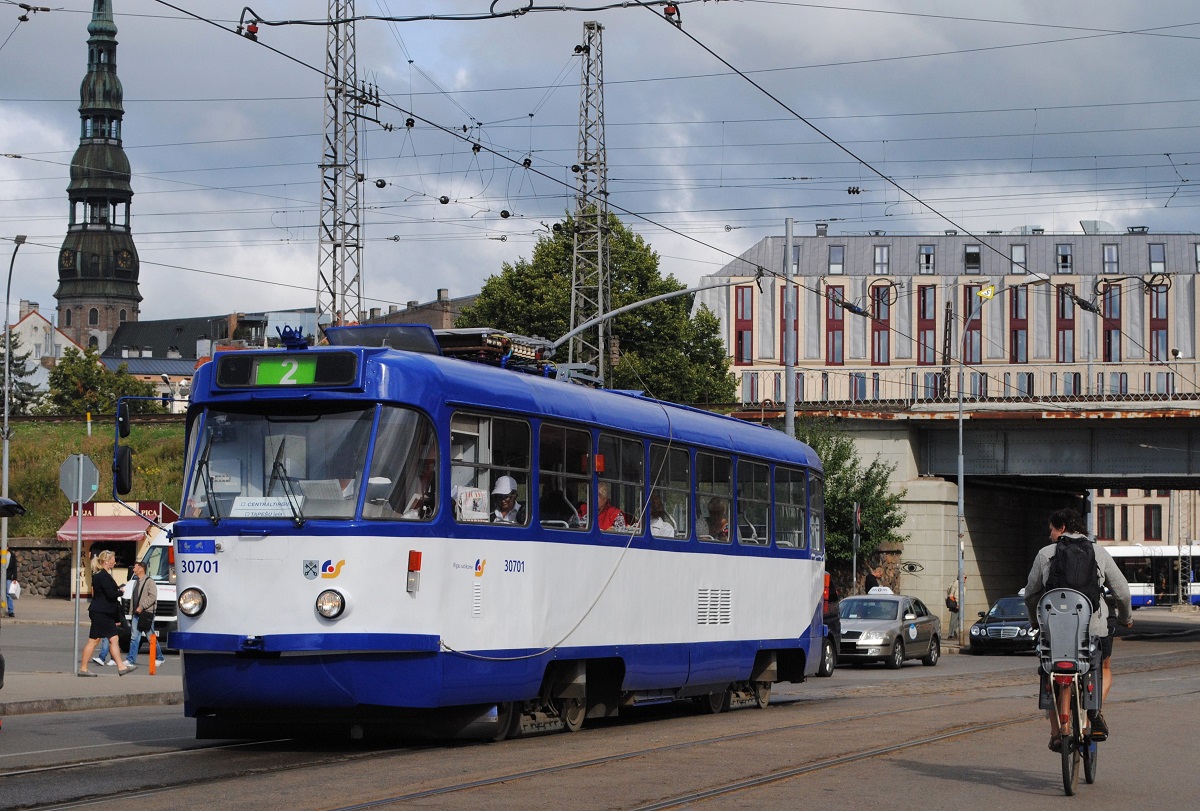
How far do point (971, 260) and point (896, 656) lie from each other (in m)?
75.3

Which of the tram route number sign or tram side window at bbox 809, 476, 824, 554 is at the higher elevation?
the tram route number sign

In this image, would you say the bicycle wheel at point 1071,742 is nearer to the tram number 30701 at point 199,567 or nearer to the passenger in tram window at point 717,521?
the tram number 30701 at point 199,567

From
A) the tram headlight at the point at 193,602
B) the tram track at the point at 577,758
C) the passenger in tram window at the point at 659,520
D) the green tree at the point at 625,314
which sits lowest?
the tram track at the point at 577,758

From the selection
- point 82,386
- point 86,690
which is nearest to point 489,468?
point 86,690

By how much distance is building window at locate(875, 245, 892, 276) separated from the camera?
10612cm

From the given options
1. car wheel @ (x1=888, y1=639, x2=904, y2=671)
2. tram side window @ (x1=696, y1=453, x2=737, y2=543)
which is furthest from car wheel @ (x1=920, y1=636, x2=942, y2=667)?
tram side window @ (x1=696, y1=453, x2=737, y2=543)

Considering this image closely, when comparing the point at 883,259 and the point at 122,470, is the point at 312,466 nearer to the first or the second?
the point at 122,470

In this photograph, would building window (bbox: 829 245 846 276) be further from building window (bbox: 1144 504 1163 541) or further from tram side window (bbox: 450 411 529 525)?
tram side window (bbox: 450 411 529 525)

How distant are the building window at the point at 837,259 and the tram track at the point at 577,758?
291ft

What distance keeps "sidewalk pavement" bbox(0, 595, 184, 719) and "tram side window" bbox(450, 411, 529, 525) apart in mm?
4440

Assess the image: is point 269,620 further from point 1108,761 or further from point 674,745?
point 1108,761

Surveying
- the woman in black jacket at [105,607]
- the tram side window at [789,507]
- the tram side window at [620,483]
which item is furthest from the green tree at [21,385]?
the tram side window at [620,483]

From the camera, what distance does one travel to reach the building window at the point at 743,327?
10338 cm

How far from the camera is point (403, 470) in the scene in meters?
12.1
